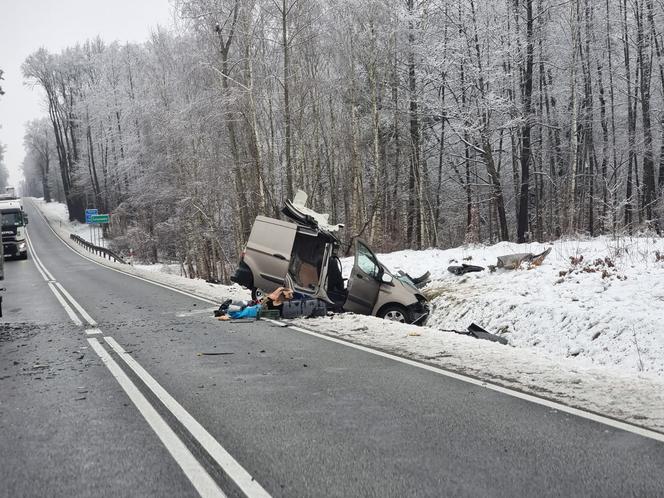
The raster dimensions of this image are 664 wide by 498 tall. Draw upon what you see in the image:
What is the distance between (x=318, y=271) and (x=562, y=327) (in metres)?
5.76

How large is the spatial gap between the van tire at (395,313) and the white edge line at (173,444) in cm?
589

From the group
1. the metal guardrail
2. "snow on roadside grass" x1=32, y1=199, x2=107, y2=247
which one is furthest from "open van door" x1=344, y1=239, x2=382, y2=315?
"snow on roadside grass" x1=32, y1=199, x2=107, y2=247

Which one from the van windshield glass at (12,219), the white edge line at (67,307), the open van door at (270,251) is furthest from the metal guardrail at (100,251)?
the open van door at (270,251)

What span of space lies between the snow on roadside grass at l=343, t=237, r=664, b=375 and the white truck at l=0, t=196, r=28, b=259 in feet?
93.8

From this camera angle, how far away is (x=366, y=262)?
440 inches

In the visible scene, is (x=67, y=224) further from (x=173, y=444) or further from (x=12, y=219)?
(x=173, y=444)

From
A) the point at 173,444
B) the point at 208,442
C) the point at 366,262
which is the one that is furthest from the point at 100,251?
the point at 208,442

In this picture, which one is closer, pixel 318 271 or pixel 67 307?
pixel 318 271

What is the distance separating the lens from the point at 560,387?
565 centimetres

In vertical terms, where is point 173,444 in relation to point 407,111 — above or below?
below

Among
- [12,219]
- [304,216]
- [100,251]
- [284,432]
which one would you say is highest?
[12,219]

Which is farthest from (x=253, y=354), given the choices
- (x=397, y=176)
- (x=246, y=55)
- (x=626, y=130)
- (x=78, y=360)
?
(x=626, y=130)

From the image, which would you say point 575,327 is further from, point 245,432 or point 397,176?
point 397,176

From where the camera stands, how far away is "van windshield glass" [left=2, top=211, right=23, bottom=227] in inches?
1296
